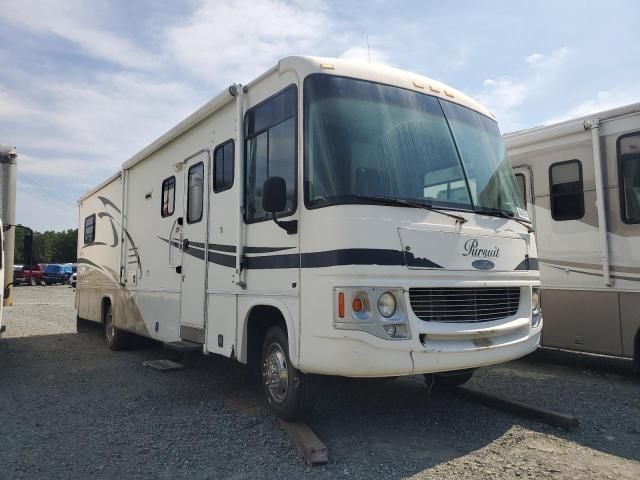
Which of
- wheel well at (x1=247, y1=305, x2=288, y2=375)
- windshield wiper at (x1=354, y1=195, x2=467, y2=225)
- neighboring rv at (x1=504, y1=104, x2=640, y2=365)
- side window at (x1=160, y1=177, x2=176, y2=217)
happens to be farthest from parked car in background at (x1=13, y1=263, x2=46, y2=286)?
windshield wiper at (x1=354, y1=195, x2=467, y2=225)

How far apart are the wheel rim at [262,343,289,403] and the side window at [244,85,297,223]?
3.94 feet

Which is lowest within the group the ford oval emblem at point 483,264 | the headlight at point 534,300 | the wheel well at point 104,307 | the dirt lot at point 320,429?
the dirt lot at point 320,429

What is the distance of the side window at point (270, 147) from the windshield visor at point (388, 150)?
24 centimetres

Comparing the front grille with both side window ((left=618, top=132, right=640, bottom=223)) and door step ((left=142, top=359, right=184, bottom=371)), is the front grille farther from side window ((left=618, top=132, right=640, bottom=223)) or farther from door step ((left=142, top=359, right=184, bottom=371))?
door step ((left=142, top=359, right=184, bottom=371))

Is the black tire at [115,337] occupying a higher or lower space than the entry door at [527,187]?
lower

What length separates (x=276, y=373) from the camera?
457cm

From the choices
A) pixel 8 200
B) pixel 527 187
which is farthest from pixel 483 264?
pixel 8 200

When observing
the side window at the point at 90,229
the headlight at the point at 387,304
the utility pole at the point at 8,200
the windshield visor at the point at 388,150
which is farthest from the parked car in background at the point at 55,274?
the headlight at the point at 387,304

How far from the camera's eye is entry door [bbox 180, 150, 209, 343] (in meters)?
5.83

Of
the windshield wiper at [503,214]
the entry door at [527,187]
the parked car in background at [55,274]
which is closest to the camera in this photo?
the windshield wiper at [503,214]

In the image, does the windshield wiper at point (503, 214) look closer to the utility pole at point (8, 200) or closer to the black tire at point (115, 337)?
the black tire at point (115, 337)

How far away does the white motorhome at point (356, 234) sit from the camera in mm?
3824

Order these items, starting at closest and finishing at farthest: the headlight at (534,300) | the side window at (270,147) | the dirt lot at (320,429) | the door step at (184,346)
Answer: the dirt lot at (320,429)
the side window at (270,147)
the headlight at (534,300)
the door step at (184,346)

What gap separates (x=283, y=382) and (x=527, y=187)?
178 inches
